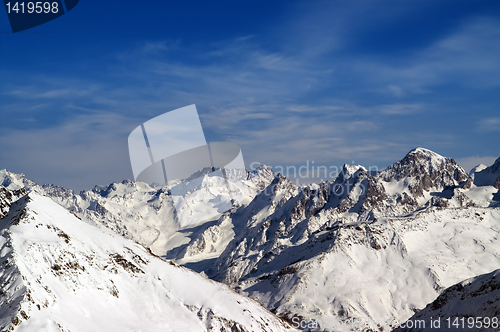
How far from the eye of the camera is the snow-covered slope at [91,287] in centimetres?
6028

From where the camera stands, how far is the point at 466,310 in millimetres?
82875

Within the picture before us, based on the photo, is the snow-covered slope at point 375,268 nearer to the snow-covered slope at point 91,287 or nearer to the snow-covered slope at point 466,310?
the snow-covered slope at point 466,310

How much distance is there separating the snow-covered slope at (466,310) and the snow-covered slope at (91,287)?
3057 cm

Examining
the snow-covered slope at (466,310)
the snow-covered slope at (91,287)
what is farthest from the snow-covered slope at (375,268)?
the snow-covered slope at (91,287)

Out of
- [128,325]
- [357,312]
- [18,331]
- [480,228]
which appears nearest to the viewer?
[18,331]

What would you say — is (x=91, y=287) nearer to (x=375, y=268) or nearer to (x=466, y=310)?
(x=466, y=310)

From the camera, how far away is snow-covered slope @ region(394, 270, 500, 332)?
250ft

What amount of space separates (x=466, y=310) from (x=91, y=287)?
2698 inches

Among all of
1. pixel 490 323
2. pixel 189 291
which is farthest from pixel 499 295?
pixel 189 291

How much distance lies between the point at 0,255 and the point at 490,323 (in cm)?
7887

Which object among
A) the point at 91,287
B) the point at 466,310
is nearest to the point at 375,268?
the point at 466,310

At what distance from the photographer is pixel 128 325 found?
6800 cm

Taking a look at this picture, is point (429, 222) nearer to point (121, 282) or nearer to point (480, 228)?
point (480, 228)

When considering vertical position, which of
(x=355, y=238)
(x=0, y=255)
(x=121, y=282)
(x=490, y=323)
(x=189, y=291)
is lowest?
(x=355, y=238)
